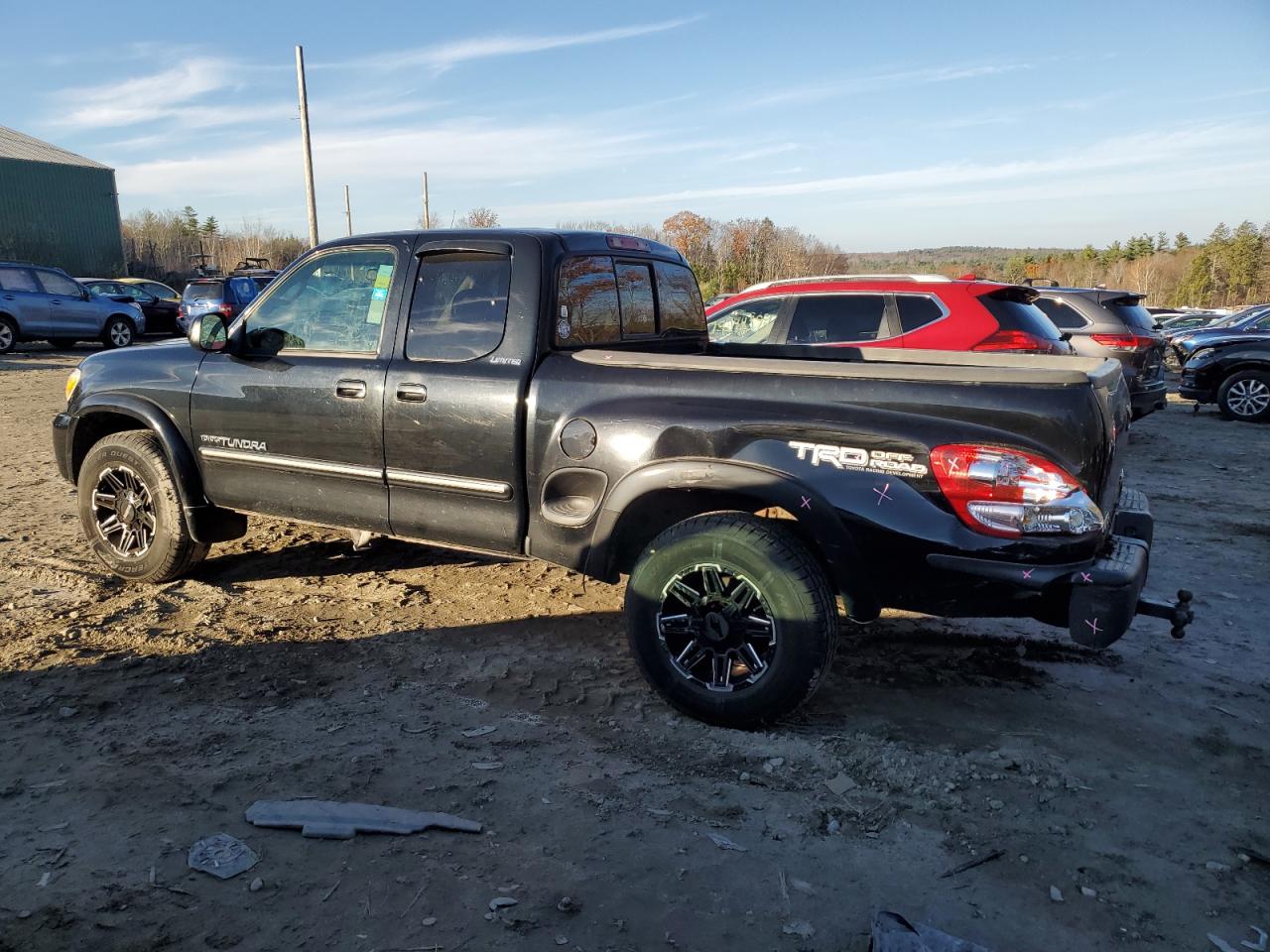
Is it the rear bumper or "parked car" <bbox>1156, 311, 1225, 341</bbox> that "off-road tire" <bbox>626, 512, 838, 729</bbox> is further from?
"parked car" <bbox>1156, 311, 1225, 341</bbox>

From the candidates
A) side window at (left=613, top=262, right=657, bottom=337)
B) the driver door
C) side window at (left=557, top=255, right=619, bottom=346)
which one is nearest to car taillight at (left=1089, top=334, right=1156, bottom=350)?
side window at (left=613, top=262, right=657, bottom=337)

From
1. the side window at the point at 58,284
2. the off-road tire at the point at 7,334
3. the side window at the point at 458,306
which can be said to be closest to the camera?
the side window at the point at 458,306

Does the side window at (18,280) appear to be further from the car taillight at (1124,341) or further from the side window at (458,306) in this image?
the car taillight at (1124,341)

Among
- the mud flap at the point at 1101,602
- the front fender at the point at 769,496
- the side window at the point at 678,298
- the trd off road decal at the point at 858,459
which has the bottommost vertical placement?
the mud flap at the point at 1101,602

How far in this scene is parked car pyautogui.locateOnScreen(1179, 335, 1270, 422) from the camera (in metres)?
12.8

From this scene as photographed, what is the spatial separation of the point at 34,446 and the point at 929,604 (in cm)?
934

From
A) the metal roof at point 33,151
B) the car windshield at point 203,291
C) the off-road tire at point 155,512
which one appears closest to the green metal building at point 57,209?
the metal roof at point 33,151

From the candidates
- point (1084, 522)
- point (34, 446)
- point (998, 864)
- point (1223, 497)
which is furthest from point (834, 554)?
point (34, 446)

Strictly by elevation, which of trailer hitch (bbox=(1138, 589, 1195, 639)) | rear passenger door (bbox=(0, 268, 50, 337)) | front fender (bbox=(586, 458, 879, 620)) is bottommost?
trailer hitch (bbox=(1138, 589, 1195, 639))

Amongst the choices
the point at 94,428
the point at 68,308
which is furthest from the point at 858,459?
the point at 68,308

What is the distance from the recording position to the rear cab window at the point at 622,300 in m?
4.06

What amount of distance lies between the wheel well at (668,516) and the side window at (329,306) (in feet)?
5.18

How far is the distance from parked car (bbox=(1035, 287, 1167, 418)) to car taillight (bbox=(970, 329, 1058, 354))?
10.0 ft

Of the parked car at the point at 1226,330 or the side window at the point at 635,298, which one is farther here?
the parked car at the point at 1226,330
